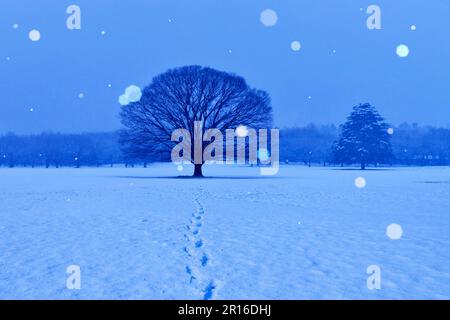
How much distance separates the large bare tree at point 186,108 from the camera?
34.3 metres

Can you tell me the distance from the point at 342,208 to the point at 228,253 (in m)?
7.99

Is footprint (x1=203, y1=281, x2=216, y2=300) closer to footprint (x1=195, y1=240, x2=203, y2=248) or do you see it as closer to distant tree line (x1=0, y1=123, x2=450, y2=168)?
footprint (x1=195, y1=240, x2=203, y2=248)

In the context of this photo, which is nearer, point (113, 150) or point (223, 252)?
point (223, 252)

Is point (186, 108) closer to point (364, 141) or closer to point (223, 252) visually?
point (223, 252)

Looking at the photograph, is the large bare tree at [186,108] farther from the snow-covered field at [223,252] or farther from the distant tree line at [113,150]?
the distant tree line at [113,150]

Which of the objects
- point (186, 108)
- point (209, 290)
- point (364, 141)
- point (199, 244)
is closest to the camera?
point (209, 290)

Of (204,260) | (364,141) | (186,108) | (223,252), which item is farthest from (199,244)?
(364,141)

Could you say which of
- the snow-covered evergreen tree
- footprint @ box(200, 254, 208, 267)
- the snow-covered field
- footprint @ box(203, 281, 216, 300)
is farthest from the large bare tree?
the snow-covered evergreen tree

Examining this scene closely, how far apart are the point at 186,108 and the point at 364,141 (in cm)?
3720

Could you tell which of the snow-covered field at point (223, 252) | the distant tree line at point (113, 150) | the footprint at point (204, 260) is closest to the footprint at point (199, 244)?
the snow-covered field at point (223, 252)

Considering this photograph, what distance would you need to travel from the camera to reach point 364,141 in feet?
202

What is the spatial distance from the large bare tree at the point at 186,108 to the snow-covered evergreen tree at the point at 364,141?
30563 mm

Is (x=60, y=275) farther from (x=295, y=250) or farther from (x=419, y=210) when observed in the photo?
(x=419, y=210)

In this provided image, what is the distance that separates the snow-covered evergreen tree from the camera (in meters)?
60.6
